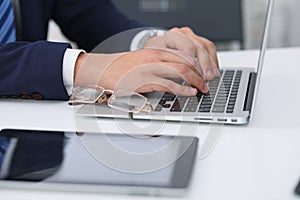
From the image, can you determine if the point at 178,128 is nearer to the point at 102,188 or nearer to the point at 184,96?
the point at 184,96

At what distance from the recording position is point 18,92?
998 mm

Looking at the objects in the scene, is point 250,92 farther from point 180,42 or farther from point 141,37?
point 141,37

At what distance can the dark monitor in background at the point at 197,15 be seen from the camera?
2.19m

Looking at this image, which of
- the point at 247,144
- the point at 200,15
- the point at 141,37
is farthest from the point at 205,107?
the point at 200,15

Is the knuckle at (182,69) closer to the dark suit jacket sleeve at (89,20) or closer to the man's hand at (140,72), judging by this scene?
the man's hand at (140,72)

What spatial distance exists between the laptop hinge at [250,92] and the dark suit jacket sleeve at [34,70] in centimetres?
30

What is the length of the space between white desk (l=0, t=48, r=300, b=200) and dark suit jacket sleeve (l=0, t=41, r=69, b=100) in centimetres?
2

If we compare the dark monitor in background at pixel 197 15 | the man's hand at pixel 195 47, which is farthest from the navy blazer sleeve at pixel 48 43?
the dark monitor in background at pixel 197 15

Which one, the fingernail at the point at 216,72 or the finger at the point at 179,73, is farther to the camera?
the fingernail at the point at 216,72

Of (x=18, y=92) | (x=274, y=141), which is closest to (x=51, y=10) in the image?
(x=18, y=92)

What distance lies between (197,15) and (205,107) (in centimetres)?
134

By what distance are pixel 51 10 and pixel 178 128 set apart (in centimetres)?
79

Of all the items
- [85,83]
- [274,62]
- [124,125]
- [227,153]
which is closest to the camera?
[227,153]

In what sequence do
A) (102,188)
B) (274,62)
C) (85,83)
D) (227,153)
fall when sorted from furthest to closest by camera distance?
1. (274,62)
2. (85,83)
3. (227,153)
4. (102,188)
